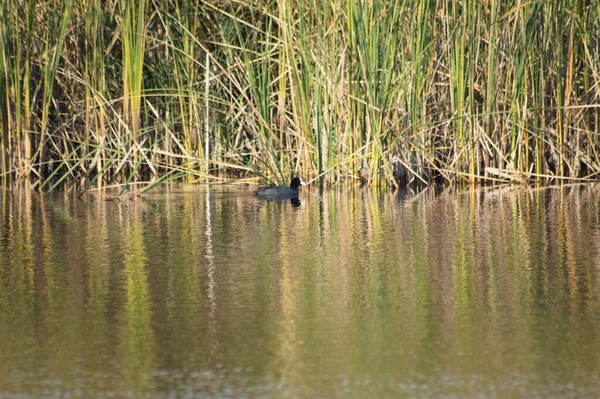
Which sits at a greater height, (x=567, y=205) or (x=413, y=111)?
(x=413, y=111)

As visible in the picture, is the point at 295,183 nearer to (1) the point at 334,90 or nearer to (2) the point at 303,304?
(1) the point at 334,90

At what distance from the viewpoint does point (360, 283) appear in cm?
511

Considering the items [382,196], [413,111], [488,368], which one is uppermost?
[413,111]

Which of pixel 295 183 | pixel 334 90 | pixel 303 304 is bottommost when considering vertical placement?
pixel 303 304

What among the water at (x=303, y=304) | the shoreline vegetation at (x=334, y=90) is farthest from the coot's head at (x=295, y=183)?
the water at (x=303, y=304)

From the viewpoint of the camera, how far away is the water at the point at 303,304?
3.46 metres

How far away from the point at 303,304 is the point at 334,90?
543cm

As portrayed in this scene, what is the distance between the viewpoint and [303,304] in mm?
4617

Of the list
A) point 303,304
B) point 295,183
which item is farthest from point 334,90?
point 303,304

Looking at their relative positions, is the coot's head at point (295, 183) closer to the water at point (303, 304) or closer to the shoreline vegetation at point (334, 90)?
the shoreline vegetation at point (334, 90)

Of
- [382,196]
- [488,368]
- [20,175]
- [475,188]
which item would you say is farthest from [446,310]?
[20,175]

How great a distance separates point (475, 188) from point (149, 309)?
5.83 m

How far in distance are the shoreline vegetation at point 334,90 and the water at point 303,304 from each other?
6.84ft

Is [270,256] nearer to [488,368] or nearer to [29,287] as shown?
[29,287]
